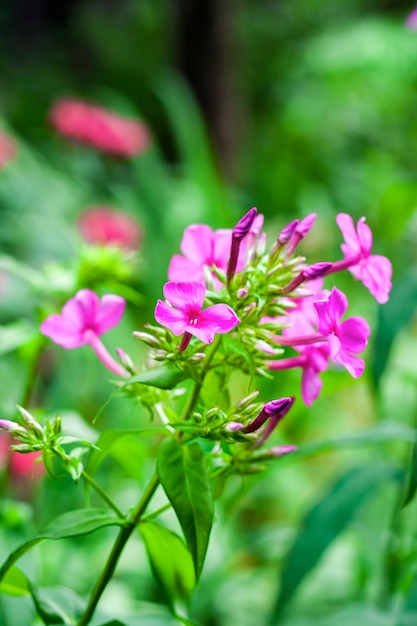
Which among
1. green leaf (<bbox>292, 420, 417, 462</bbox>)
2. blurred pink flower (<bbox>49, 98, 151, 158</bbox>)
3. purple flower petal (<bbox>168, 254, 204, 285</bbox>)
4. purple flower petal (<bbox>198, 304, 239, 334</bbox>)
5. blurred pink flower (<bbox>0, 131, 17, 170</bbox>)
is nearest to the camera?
purple flower petal (<bbox>198, 304, 239, 334</bbox>)

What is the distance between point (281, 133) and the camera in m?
4.29

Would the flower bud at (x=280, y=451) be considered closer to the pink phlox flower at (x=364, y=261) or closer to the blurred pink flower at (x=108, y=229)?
the pink phlox flower at (x=364, y=261)

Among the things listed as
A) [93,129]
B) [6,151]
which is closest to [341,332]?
[6,151]

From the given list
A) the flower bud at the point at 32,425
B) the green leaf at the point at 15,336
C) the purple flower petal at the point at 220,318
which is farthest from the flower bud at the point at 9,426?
the green leaf at the point at 15,336

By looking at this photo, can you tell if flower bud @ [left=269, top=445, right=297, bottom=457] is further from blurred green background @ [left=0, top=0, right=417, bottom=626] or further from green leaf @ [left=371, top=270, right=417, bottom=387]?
green leaf @ [left=371, top=270, right=417, bottom=387]

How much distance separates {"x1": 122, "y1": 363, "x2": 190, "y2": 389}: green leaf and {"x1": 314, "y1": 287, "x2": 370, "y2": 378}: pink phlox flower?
0.26 ft

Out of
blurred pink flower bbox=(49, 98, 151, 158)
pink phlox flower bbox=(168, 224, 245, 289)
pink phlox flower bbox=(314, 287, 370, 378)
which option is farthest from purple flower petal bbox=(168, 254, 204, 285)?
blurred pink flower bbox=(49, 98, 151, 158)

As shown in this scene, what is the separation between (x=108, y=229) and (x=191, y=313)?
165cm

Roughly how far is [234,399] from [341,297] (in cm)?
131

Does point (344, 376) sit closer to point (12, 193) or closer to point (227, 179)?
point (12, 193)

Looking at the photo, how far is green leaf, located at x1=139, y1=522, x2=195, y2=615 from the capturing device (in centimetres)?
49

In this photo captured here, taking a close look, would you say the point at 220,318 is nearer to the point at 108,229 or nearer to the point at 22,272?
the point at 22,272

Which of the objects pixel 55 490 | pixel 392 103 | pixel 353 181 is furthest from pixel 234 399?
pixel 392 103

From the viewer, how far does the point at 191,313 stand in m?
0.40
